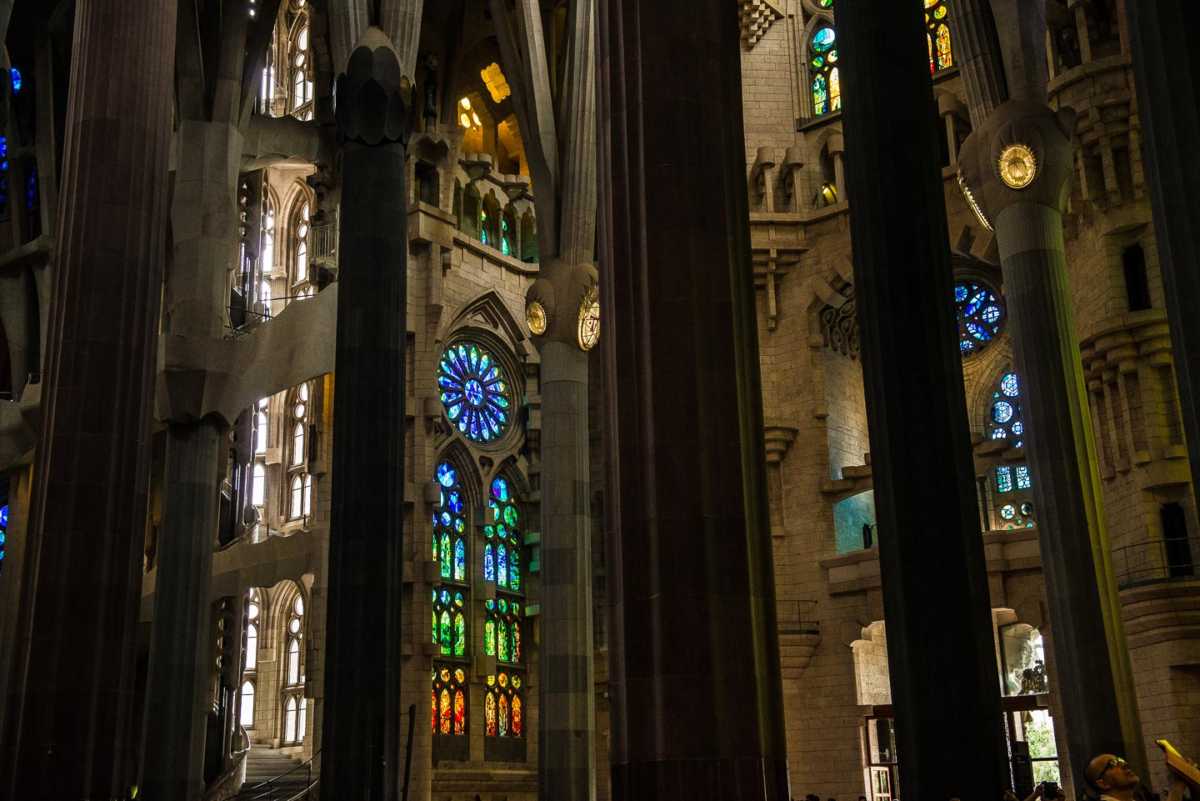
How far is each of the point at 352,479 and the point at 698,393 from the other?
20.3 feet

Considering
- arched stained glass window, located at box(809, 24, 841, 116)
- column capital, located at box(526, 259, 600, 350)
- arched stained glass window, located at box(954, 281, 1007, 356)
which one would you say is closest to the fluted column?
column capital, located at box(526, 259, 600, 350)

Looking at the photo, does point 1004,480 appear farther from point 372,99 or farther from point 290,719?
point 290,719

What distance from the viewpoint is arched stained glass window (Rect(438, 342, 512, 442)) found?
91.1ft

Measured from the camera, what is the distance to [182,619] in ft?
48.4

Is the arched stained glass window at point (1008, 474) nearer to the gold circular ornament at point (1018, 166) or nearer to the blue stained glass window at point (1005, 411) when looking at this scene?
the blue stained glass window at point (1005, 411)

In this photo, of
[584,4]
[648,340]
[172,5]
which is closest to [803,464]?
[584,4]

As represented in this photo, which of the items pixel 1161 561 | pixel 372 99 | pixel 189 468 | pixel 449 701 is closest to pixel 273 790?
pixel 449 701

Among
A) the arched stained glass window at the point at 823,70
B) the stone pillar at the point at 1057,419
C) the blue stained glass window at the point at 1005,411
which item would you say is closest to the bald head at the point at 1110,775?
the stone pillar at the point at 1057,419

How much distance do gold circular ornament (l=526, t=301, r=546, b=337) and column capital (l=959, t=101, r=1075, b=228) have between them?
6.33 m

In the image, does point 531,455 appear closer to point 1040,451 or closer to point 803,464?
point 803,464

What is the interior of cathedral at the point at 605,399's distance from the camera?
7344 mm

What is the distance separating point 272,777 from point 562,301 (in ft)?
41.1

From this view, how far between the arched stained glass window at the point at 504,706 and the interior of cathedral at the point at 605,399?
0.09 meters

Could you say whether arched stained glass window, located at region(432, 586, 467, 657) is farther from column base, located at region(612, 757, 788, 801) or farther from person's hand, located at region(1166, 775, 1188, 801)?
person's hand, located at region(1166, 775, 1188, 801)
